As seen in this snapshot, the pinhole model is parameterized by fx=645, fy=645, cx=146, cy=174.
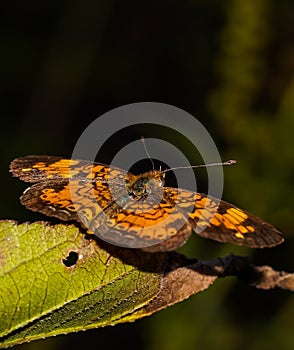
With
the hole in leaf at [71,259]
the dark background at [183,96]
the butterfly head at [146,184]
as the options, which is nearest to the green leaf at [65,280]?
the hole in leaf at [71,259]

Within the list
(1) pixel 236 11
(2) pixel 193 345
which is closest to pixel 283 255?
(2) pixel 193 345

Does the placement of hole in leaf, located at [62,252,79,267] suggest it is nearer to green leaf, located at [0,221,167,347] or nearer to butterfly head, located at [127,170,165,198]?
green leaf, located at [0,221,167,347]

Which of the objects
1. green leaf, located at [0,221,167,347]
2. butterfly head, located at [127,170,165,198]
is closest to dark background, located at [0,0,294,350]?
butterfly head, located at [127,170,165,198]

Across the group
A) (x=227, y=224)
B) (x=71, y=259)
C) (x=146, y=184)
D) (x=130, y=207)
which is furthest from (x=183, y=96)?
(x=71, y=259)

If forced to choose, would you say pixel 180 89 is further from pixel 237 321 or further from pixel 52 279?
pixel 52 279

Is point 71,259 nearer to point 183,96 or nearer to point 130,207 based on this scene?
point 130,207

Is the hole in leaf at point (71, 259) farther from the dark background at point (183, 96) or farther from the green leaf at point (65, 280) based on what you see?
the dark background at point (183, 96)
